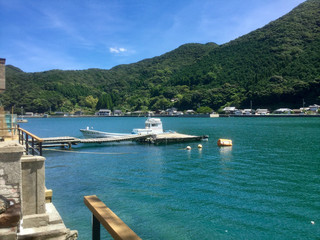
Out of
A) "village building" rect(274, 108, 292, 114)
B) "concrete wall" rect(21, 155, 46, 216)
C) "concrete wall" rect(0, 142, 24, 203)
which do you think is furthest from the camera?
"village building" rect(274, 108, 292, 114)

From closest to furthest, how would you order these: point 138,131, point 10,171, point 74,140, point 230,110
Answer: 1. point 10,171
2. point 74,140
3. point 138,131
4. point 230,110

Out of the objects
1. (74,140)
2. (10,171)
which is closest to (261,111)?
(74,140)

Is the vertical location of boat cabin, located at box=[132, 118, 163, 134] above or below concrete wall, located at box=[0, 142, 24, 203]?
below

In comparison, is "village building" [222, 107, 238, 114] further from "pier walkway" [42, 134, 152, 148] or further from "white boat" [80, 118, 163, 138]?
"pier walkway" [42, 134, 152, 148]

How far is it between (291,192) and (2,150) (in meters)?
15.5

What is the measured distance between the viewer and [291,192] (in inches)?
617

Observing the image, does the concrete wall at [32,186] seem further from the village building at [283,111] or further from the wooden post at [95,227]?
the village building at [283,111]

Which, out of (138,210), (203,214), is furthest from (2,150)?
(203,214)

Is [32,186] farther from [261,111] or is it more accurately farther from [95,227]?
[261,111]

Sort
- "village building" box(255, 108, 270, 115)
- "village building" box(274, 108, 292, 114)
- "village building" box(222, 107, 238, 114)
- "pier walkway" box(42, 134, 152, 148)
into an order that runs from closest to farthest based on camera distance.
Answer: "pier walkway" box(42, 134, 152, 148), "village building" box(274, 108, 292, 114), "village building" box(255, 108, 270, 115), "village building" box(222, 107, 238, 114)

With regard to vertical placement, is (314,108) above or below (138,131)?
above

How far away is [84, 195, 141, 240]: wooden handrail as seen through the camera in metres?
3.14

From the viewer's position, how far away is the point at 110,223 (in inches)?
136

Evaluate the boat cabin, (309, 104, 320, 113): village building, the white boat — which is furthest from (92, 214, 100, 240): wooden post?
(309, 104, 320, 113): village building
